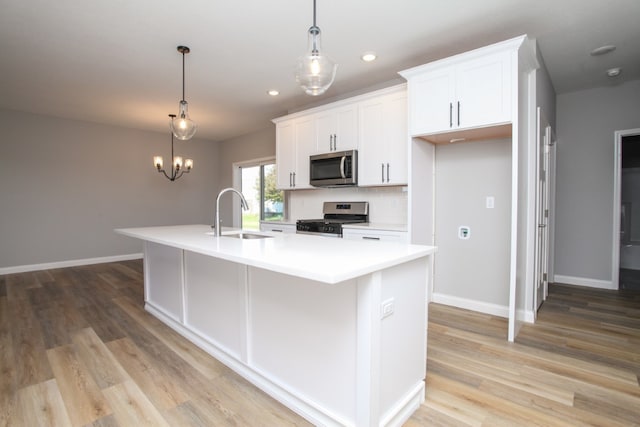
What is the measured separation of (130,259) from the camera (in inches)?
240

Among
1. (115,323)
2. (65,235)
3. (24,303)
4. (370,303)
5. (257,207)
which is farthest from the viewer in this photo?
(257,207)

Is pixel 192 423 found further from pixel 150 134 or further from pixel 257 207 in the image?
pixel 150 134

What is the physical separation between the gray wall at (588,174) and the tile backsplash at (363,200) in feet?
7.26

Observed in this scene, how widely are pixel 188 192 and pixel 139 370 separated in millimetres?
5241

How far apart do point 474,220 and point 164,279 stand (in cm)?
303

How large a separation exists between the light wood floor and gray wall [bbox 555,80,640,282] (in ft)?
2.85

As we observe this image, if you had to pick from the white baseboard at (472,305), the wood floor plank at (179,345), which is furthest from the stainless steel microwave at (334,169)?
the wood floor plank at (179,345)

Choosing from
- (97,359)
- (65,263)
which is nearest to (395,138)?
(97,359)

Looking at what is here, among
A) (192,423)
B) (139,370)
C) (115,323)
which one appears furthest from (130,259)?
(192,423)

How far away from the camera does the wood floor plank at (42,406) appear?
1629 millimetres

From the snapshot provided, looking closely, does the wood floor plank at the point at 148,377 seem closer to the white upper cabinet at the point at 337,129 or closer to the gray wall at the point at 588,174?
the white upper cabinet at the point at 337,129

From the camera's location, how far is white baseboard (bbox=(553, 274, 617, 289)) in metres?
3.91

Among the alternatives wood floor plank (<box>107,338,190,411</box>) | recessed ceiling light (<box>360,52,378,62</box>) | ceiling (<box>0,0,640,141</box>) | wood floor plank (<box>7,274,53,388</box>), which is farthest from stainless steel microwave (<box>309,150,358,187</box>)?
wood floor plank (<box>7,274,53,388</box>)

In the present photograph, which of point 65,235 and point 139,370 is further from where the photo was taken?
point 65,235
